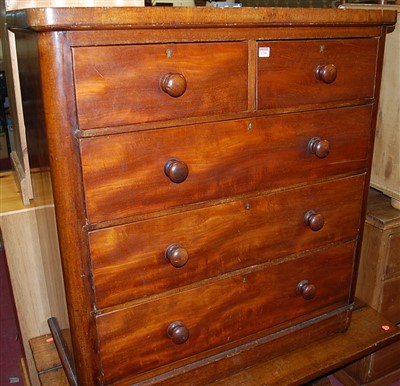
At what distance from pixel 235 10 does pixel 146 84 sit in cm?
25

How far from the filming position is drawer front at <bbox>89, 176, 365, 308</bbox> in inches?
42.1

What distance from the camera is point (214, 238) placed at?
3.90 feet

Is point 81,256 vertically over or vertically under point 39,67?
under

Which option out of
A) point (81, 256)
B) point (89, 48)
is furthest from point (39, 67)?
point (81, 256)

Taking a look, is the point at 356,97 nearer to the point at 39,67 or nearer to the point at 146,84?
the point at 146,84

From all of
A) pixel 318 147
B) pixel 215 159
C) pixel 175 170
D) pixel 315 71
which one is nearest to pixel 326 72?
pixel 315 71

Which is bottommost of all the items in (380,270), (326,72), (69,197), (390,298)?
(390,298)

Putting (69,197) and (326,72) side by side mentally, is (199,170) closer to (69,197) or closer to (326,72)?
(69,197)

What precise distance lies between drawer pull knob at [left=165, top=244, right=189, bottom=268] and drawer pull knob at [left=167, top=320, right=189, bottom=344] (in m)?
0.16

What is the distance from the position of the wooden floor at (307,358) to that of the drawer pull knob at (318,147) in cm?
60

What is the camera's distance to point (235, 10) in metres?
1.02

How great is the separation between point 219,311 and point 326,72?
66 cm

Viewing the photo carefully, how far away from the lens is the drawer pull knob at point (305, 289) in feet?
4.51

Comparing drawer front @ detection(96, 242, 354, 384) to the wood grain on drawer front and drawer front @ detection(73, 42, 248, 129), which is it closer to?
the wood grain on drawer front
